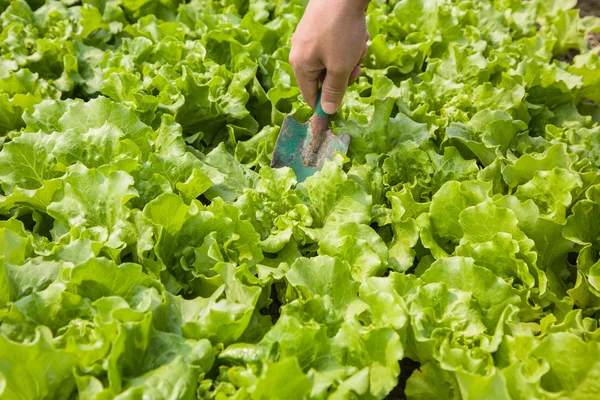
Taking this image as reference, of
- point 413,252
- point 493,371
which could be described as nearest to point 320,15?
point 413,252

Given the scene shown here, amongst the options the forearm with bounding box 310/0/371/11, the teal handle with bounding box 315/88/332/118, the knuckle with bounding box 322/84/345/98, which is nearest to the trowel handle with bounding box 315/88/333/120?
the teal handle with bounding box 315/88/332/118

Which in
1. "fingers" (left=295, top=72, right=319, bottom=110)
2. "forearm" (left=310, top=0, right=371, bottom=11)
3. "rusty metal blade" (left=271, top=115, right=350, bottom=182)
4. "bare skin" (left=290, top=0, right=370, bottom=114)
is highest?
"forearm" (left=310, top=0, right=371, bottom=11)

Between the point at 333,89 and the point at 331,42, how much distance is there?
250 mm

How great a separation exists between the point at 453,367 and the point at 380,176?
1.10 m

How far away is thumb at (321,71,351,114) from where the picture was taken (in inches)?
95.8

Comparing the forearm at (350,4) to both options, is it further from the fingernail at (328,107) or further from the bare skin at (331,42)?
the fingernail at (328,107)

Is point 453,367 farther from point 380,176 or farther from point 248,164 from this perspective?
point 248,164

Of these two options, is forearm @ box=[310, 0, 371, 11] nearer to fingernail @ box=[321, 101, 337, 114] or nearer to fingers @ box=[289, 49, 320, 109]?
fingers @ box=[289, 49, 320, 109]

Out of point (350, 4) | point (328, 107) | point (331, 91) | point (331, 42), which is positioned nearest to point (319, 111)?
point (328, 107)

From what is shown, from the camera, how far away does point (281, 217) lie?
258 centimetres

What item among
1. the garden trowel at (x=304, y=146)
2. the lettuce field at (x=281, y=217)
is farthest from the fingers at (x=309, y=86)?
the lettuce field at (x=281, y=217)

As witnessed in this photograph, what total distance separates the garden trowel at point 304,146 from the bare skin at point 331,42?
34 cm

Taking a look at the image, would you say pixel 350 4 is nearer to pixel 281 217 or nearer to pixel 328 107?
pixel 328 107

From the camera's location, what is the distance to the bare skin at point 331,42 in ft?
7.42
